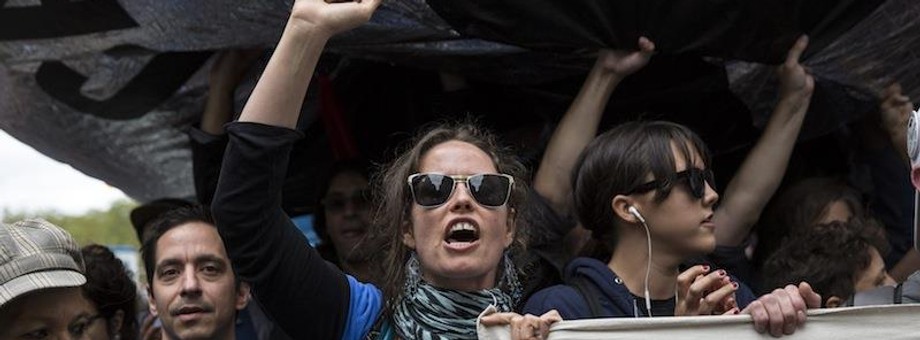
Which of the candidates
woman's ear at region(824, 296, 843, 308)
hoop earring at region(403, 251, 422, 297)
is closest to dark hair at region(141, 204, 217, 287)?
hoop earring at region(403, 251, 422, 297)

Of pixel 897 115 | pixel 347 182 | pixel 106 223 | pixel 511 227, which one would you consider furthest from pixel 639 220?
pixel 106 223

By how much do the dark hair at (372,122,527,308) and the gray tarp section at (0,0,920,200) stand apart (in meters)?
0.53

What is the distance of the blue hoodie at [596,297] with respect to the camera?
3.24 metres

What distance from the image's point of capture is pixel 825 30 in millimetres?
3934

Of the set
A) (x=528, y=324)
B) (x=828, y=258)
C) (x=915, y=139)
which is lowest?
(x=828, y=258)

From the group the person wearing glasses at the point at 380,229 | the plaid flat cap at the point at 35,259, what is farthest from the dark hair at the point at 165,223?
the person wearing glasses at the point at 380,229

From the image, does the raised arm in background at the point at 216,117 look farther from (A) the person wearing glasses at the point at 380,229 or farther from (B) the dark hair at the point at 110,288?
(A) the person wearing glasses at the point at 380,229

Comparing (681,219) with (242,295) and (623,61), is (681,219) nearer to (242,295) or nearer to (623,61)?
(623,61)

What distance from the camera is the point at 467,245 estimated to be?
3154mm

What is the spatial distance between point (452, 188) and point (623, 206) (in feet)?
1.52

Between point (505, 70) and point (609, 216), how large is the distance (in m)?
0.90

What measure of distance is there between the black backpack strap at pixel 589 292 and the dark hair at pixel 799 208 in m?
1.40

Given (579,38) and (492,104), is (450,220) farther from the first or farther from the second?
(492,104)

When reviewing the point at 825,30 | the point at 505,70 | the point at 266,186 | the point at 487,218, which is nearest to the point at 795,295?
the point at 487,218
